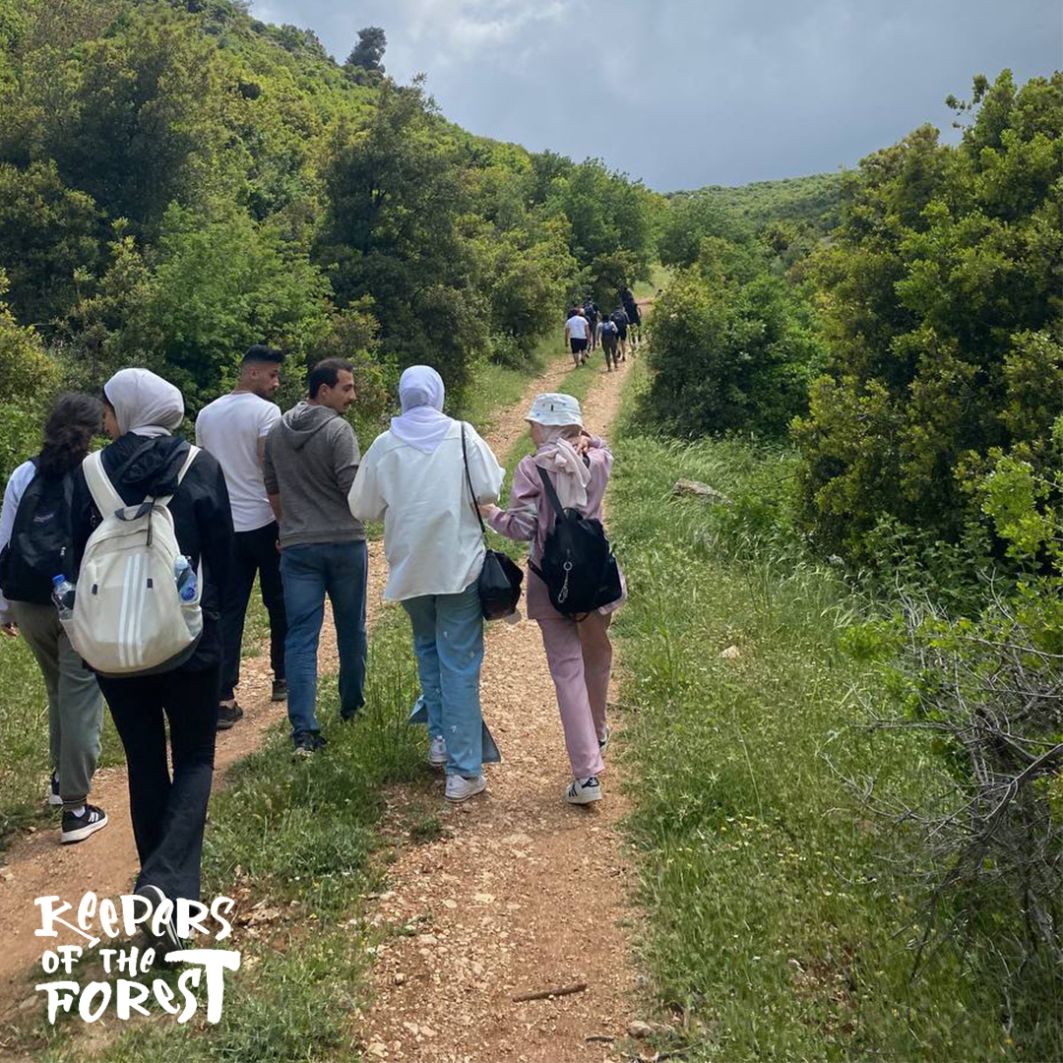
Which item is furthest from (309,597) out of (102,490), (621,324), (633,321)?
(633,321)

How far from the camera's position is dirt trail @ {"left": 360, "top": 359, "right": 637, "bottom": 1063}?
2.95m

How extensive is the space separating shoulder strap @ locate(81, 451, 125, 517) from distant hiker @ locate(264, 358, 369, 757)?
1.48 meters

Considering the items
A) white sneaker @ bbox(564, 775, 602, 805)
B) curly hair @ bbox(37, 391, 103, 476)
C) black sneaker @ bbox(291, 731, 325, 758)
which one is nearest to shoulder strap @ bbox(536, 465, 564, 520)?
white sneaker @ bbox(564, 775, 602, 805)

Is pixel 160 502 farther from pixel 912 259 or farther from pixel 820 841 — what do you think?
pixel 912 259

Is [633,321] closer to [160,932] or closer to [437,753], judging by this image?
[437,753]

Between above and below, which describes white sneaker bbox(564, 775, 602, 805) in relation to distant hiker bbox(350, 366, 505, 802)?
below

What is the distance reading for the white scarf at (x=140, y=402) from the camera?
3250 mm

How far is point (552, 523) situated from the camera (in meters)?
4.17

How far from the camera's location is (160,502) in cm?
321

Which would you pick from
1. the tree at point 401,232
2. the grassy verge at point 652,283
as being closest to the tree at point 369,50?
the grassy verge at point 652,283

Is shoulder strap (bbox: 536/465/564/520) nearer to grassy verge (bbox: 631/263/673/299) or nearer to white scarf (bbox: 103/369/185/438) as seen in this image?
white scarf (bbox: 103/369/185/438)

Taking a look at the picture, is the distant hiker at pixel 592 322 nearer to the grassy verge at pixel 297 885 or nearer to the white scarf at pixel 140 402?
the grassy verge at pixel 297 885

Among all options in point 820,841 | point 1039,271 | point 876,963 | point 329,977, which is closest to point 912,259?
point 1039,271

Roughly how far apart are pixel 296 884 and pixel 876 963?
6.89 ft
